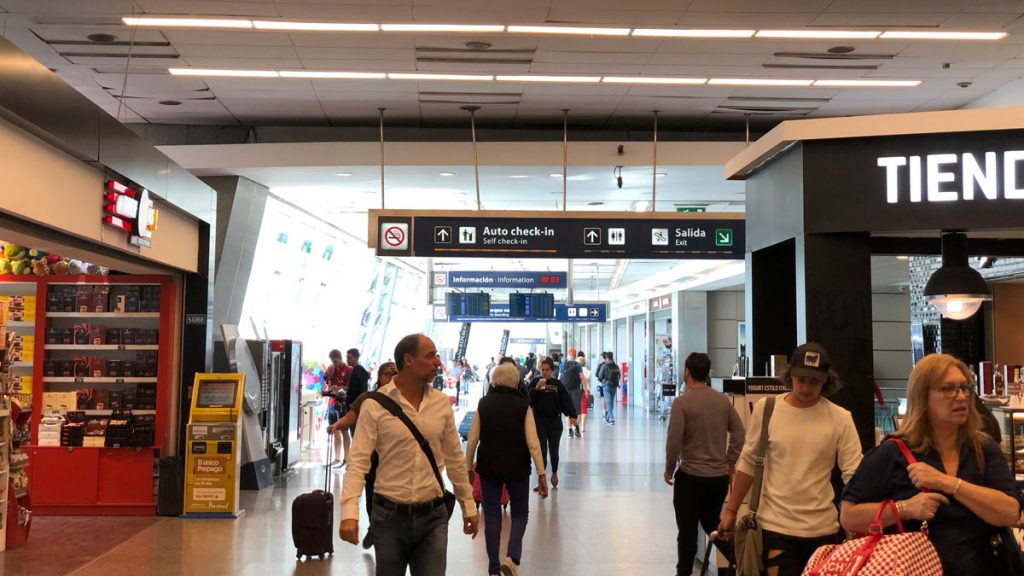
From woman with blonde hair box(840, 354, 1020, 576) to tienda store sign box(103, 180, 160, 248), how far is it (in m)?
6.37

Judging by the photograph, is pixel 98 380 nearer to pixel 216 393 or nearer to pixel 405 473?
pixel 216 393

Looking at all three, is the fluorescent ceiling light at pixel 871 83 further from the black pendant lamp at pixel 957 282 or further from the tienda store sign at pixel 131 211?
the tienda store sign at pixel 131 211

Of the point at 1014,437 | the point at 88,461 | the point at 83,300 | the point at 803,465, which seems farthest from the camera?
the point at 83,300

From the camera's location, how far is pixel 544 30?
8.15 metres

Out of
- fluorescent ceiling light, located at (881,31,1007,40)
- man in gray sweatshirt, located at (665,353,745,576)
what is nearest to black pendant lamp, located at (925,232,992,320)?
man in gray sweatshirt, located at (665,353,745,576)

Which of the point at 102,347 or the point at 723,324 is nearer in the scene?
the point at 102,347

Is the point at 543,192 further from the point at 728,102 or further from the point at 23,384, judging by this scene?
the point at 23,384

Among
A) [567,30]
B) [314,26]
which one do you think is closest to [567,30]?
[567,30]

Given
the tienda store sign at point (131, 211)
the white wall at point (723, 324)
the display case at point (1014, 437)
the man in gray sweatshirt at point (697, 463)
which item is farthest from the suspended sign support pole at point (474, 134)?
the white wall at point (723, 324)

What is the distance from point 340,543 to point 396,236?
3.60 meters

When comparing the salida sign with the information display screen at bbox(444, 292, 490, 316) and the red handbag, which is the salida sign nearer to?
the red handbag

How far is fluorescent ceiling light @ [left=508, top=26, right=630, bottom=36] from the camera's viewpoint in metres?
8.12

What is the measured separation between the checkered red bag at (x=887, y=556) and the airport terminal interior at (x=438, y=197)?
2329 mm

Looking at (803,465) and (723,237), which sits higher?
(723,237)
